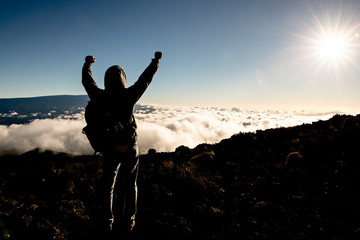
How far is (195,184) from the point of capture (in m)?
4.34

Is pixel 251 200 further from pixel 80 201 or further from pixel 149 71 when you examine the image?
pixel 80 201

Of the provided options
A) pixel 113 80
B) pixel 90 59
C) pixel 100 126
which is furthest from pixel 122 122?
pixel 90 59

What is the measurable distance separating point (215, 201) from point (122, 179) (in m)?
2.15

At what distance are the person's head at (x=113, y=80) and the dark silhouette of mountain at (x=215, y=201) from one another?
63.6 inches

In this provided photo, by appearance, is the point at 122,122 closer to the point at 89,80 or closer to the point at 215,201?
the point at 89,80

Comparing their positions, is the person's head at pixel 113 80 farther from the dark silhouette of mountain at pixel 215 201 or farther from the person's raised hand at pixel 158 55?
the dark silhouette of mountain at pixel 215 201

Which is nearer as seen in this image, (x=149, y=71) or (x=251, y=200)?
(x=149, y=71)

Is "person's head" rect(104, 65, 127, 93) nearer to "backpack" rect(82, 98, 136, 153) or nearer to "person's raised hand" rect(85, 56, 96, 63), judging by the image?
"backpack" rect(82, 98, 136, 153)

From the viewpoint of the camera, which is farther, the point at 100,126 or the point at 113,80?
the point at 113,80

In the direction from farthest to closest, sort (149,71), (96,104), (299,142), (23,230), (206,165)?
(299,142)
(206,165)
(23,230)
(149,71)
(96,104)

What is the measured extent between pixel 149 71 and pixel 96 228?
2740 mm

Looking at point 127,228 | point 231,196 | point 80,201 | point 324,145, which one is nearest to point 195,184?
point 231,196

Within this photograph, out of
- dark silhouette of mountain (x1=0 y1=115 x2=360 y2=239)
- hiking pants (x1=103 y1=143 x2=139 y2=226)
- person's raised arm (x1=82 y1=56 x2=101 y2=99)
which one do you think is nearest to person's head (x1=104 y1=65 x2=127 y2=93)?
person's raised arm (x1=82 y1=56 x2=101 y2=99)

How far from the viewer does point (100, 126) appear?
1926mm
